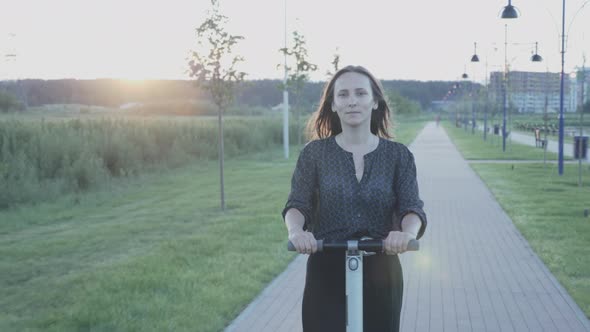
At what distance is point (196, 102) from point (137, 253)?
46.1 m

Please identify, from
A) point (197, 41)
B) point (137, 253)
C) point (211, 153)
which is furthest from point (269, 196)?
point (211, 153)

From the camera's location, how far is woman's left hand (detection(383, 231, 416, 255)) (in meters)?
2.79

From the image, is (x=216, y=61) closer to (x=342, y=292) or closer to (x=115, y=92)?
(x=342, y=292)

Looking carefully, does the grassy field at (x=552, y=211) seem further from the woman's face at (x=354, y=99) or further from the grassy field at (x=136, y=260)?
the woman's face at (x=354, y=99)

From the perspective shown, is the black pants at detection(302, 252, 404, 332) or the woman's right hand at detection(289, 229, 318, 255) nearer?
the woman's right hand at detection(289, 229, 318, 255)

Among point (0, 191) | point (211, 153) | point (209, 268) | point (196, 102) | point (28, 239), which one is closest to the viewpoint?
point (209, 268)

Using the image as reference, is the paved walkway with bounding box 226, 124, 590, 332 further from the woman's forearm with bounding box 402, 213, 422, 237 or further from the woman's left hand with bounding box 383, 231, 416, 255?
the woman's left hand with bounding box 383, 231, 416, 255

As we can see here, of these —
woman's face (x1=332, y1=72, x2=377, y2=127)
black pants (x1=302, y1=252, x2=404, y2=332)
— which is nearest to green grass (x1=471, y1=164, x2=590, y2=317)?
black pants (x1=302, y1=252, x2=404, y2=332)

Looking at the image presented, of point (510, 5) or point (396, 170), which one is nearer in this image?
point (396, 170)

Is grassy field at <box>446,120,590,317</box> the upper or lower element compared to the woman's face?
lower

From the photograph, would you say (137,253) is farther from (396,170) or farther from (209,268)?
(396,170)

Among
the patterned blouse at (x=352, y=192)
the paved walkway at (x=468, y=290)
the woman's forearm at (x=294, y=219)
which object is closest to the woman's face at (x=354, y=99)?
the patterned blouse at (x=352, y=192)

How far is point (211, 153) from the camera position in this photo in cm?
2723

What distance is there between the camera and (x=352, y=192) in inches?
117
